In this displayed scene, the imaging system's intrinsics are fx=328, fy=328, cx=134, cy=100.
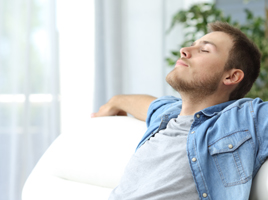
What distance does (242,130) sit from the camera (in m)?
0.96

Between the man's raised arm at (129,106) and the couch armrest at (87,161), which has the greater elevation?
the man's raised arm at (129,106)

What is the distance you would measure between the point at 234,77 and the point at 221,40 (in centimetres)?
14

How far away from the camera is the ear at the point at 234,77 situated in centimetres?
117

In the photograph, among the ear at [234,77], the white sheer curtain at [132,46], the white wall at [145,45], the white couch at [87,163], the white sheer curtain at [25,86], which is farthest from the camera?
the white wall at [145,45]

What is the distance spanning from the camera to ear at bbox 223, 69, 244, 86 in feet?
3.85

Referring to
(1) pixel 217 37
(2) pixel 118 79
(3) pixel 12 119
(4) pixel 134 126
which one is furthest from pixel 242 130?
(2) pixel 118 79

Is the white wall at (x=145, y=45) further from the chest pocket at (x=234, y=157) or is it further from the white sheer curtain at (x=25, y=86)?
the chest pocket at (x=234, y=157)

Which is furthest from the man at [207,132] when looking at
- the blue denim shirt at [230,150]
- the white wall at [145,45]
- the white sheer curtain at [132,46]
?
the white wall at [145,45]

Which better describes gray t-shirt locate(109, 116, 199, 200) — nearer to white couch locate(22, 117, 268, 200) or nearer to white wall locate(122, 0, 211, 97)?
white couch locate(22, 117, 268, 200)

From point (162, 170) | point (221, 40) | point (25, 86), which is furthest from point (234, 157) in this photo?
point (25, 86)

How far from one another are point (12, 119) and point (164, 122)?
971 mm

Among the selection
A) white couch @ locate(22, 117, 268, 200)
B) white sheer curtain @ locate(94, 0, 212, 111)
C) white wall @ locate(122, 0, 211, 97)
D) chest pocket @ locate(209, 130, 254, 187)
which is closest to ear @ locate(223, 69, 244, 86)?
chest pocket @ locate(209, 130, 254, 187)

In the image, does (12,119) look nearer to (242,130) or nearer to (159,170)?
(159,170)

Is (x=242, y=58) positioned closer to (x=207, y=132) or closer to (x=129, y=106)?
(x=207, y=132)
